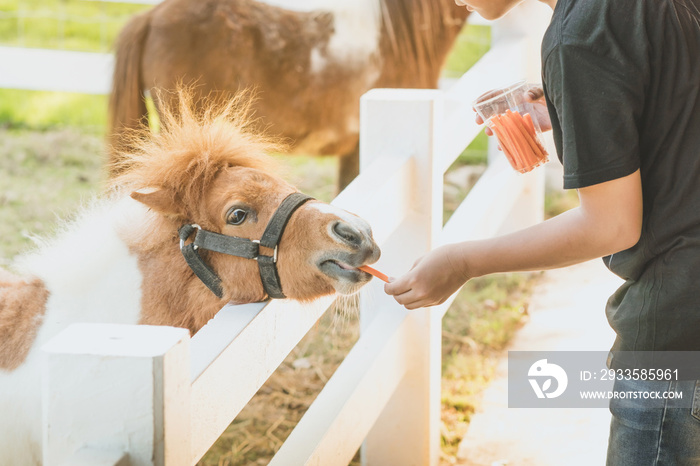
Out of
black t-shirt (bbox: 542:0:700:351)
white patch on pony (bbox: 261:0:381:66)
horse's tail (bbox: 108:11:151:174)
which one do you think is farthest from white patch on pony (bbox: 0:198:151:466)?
white patch on pony (bbox: 261:0:381:66)

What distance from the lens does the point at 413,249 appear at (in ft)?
8.45

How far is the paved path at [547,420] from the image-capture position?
293 centimetres

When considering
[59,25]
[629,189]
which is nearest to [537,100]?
[629,189]

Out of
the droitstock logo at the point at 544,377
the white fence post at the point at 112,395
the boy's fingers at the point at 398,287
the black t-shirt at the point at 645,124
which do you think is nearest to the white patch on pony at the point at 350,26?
the droitstock logo at the point at 544,377

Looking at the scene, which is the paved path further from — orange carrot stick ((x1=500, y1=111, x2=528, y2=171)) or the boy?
orange carrot stick ((x1=500, y1=111, x2=528, y2=171))

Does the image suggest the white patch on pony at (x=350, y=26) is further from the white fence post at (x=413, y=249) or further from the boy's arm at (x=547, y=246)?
the boy's arm at (x=547, y=246)

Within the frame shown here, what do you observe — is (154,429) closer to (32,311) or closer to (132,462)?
(132,462)

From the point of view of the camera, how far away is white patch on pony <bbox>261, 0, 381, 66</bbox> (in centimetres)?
484

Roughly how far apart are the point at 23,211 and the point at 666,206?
186 inches

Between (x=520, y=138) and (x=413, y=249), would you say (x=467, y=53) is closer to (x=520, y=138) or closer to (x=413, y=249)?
(x=413, y=249)

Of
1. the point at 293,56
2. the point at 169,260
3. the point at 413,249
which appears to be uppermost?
the point at 293,56

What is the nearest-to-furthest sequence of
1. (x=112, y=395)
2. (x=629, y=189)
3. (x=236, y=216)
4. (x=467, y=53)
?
(x=112, y=395), (x=629, y=189), (x=236, y=216), (x=467, y=53)

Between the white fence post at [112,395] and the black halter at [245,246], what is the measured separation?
0.66 metres

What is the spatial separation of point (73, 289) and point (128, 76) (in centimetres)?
288
